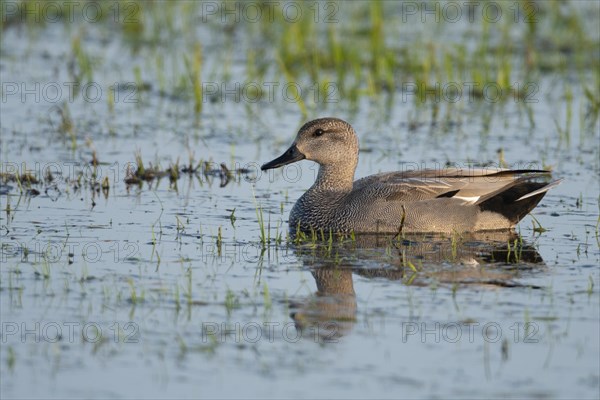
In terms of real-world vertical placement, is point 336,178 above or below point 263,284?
above

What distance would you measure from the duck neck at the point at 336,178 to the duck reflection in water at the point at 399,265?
69 cm

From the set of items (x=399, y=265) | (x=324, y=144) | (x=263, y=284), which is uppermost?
(x=324, y=144)

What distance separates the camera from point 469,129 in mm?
11555

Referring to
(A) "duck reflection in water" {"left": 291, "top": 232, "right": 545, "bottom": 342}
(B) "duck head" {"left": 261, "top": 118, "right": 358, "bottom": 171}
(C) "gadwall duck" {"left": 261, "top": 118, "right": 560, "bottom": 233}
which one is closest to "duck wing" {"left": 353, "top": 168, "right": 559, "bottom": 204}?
(C) "gadwall duck" {"left": 261, "top": 118, "right": 560, "bottom": 233}

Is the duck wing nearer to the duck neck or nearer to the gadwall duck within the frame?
the gadwall duck

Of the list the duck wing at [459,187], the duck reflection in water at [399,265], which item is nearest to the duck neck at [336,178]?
the duck wing at [459,187]

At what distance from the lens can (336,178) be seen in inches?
352

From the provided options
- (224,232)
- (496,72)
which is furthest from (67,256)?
(496,72)

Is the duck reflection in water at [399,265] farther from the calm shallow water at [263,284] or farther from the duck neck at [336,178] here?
the duck neck at [336,178]

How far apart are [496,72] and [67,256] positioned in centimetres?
718

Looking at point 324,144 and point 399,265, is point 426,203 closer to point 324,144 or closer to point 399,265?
point 324,144

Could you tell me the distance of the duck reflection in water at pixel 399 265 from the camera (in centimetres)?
631

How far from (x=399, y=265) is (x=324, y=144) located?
1.77 metres

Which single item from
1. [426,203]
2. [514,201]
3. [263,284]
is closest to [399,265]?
[263,284]
